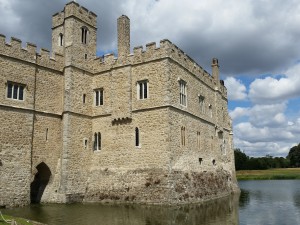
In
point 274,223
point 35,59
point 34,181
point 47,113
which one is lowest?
point 274,223

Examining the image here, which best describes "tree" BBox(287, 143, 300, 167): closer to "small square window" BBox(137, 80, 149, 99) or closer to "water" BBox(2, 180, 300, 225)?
"water" BBox(2, 180, 300, 225)

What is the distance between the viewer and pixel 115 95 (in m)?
25.6

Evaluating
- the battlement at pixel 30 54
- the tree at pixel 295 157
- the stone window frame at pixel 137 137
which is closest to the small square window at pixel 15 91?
the battlement at pixel 30 54

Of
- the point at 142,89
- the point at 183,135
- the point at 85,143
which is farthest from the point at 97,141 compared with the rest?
the point at 183,135

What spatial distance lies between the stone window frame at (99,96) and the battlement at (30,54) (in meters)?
3.48

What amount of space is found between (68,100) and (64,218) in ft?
34.2

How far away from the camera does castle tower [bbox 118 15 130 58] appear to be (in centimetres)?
2577

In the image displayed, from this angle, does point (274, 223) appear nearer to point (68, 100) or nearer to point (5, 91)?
point (68, 100)

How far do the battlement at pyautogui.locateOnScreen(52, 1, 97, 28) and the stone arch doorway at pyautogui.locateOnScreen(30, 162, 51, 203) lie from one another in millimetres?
12480

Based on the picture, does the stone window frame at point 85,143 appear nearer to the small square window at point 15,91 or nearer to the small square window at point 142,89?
the small square window at point 142,89

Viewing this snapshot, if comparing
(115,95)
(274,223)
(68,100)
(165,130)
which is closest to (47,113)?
(68,100)

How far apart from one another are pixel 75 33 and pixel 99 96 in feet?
18.2

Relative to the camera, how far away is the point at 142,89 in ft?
81.1

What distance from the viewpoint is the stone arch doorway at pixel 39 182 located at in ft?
78.9
